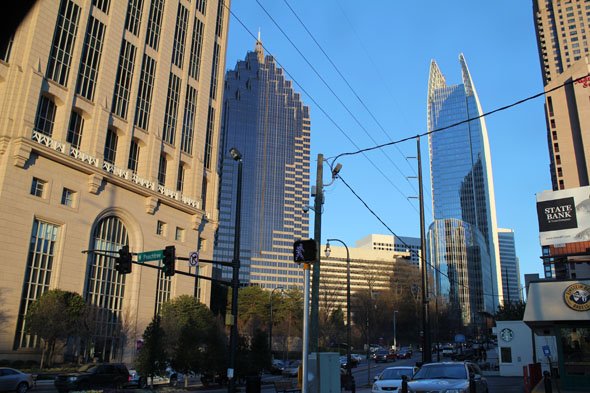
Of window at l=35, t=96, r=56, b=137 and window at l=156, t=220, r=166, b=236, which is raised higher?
window at l=35, t=96, r=56, b=137

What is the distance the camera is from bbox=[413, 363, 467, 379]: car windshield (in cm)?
1477

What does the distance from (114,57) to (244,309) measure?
6613 cm

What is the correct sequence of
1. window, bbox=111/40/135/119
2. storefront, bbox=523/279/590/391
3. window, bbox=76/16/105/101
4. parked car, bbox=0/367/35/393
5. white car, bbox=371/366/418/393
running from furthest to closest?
window, bbox=111/40/135/119 → window, bbox=76/16/105/101 → parked car, bbox=0/367/35/393 → storefront, bbox=523/279/590/391 → white car, bbox=371/366/418/393

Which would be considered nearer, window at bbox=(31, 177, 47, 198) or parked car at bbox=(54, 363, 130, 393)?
parked car at bbox=(54, 363, 130, 393)

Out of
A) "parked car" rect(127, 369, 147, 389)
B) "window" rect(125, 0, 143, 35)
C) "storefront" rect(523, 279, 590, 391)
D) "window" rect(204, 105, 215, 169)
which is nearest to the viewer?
"storefront" rect(523, 279, 590, 391)

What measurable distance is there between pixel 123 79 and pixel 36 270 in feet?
73.6

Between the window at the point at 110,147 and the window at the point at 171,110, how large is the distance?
6835 millimetres

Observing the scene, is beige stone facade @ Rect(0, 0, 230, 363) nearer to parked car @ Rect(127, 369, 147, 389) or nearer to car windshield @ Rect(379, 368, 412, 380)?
parked car @ Rect(127, 369, 147, 389)

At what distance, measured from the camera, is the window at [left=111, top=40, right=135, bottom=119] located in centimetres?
4844

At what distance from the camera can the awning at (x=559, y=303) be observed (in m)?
22.2

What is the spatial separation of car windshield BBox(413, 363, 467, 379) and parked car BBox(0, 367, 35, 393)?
73.1 ft

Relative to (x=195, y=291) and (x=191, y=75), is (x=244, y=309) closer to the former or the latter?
(x=195, y=291)

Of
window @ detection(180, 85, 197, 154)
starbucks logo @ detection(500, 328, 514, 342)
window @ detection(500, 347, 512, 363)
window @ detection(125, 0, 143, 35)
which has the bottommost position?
window @ detection(500, 347, 512, 363)

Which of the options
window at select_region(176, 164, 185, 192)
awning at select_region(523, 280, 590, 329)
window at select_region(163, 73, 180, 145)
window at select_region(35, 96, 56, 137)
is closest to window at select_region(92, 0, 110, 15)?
window at select_region(163, 73, 180, 145)
